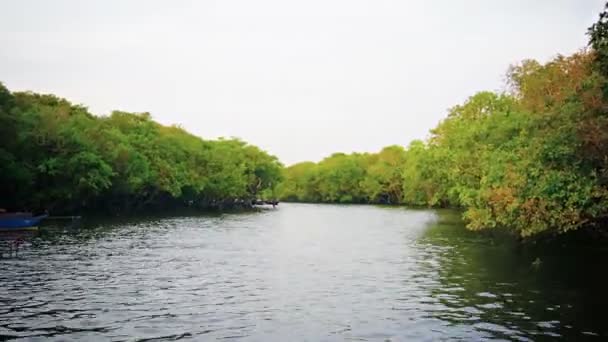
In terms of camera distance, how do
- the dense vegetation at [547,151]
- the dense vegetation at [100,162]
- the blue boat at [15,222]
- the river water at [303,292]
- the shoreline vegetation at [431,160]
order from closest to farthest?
the river water at [303,292], the dense vegetation at [547,151], the shoreline vegetation at [431,160], the blue boat at [15,222], the dense vegetation at [100,162]

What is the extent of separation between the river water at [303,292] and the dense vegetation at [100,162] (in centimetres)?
2904

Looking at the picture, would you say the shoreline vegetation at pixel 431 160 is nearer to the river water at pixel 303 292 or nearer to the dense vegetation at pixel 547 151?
the dense vegetation at pixel 547 151

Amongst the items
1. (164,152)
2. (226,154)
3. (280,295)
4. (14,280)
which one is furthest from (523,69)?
(226,154)

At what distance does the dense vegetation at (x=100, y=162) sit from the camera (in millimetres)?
71125

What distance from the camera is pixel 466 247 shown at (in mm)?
45500

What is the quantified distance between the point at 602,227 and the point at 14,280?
115 ft

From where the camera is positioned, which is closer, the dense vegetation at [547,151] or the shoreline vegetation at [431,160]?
the dense vegetation at [547,151]

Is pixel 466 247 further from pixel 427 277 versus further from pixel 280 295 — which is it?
pixel 280 295

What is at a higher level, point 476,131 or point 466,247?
point 476,131

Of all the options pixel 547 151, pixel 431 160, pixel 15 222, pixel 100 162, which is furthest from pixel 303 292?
pixel 431 160

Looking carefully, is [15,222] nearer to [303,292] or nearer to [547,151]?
[303,292]

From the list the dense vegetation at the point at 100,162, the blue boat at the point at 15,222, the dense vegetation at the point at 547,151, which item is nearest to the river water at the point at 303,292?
the dense vegetation at the point at 547,151

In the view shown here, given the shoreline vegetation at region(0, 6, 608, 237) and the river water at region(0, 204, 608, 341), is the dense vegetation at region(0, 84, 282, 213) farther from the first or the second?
the river water at region(0, 204, 608, 341)

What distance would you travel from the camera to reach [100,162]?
80.1 meters
